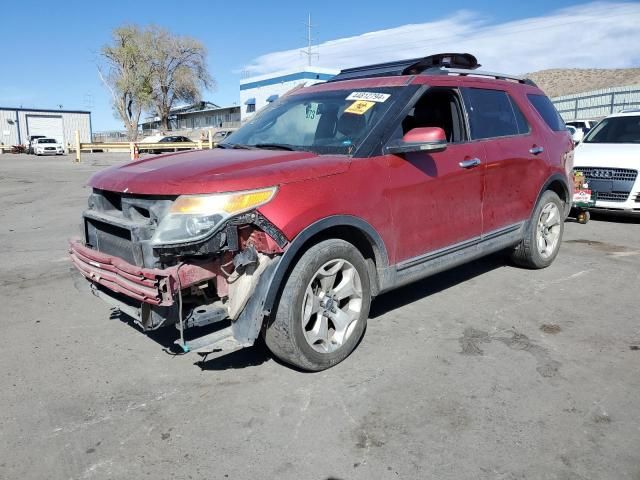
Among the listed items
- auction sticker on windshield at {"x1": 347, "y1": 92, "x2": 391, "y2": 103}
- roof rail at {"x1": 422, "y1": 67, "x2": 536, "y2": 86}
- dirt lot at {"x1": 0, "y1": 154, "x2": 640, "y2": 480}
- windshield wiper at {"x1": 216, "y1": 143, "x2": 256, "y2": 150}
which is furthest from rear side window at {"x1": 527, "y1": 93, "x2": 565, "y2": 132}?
windshield wiper at {"x1": 216, "y1": 143, "x2": 256, "y2": 150}

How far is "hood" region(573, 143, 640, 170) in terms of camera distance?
8266 millimetres

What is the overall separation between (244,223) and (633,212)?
7381 millimetres

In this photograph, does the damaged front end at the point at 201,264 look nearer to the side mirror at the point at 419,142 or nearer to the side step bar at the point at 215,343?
the side step bar at the point at 215,343

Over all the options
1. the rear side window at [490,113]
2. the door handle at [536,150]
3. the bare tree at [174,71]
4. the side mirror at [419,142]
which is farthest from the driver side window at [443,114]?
the bare tree at [174,71]

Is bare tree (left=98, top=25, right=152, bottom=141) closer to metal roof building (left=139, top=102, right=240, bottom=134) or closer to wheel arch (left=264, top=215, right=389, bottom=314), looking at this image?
metal roof building (left=139, top=102, right=240, bottom=134)

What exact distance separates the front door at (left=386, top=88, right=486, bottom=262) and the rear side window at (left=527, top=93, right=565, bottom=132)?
60.1 inches

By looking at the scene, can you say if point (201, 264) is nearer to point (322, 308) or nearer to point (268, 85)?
point (322, 308)

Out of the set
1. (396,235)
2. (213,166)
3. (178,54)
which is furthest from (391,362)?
(178,54)

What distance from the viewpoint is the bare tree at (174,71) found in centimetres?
6216

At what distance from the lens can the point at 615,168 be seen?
831 cm

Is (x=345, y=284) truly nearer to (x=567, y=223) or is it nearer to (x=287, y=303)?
(x=287, y=303)

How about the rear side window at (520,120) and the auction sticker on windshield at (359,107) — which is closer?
the auction sticker on windshield at (359,107)

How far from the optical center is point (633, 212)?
8.22 metres

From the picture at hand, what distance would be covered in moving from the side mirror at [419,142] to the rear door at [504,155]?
3.32 feet
